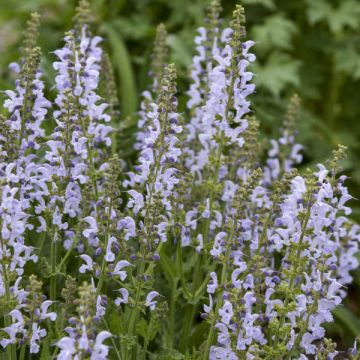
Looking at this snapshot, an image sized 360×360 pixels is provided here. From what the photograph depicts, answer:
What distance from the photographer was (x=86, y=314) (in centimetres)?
278

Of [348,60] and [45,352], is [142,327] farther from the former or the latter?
[348,60]

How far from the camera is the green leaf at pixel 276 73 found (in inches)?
277

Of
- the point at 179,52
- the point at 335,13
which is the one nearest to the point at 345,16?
the point at 335,13

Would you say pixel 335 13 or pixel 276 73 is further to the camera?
pixel 335 13

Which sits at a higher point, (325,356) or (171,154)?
(171,154)

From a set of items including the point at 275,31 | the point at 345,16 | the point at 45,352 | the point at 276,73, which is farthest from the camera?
the point at 345,16

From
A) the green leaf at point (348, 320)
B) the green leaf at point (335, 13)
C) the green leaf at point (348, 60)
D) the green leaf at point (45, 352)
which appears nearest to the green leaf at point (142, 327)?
the green leaf at point (45, 352)

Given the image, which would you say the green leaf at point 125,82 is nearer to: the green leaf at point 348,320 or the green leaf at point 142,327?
the green leaf at point 348,320

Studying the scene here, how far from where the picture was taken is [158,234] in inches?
139

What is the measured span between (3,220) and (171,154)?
864mm

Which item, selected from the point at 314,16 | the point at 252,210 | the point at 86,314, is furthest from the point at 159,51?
the point at 314,16

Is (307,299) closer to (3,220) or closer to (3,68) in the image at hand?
(3,220)

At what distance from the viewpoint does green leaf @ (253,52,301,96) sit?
7.04 metres

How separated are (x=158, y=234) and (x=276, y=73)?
395 cm
